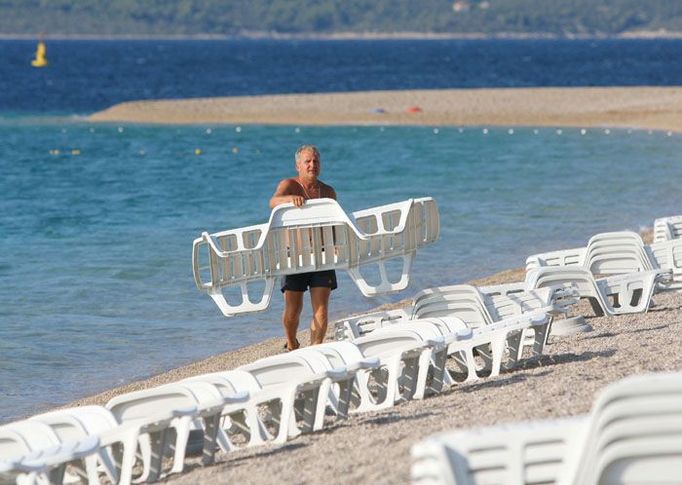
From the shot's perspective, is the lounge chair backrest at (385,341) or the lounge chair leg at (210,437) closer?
the lounge chair leg at (210,437)

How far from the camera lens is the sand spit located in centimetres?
4178

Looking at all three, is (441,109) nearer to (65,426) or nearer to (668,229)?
(668,229)

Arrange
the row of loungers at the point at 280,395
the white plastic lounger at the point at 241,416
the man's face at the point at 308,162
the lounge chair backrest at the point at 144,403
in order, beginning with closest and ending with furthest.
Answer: the row of loungers at the point at 280,395
the lounge chair backrest at the point at 144,403
the white plastic lounger at the point at 241,416
the man's face at the point at 308,162

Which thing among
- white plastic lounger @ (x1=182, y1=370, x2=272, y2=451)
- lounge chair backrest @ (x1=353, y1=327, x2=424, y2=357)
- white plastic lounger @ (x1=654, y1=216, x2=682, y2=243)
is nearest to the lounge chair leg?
white plastic lounger @ (x1=182, y1=370, x2=272, y2=451)

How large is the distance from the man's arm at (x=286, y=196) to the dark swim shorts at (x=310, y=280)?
50cm

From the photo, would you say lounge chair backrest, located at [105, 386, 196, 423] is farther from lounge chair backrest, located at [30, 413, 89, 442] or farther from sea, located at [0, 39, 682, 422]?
sea, located at [0, 39, 682, 422]

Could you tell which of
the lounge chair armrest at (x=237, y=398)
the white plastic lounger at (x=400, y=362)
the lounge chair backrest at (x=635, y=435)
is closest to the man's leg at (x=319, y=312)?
the white plastic lounger at (x=400, y=362)

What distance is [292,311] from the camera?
9.61 metres

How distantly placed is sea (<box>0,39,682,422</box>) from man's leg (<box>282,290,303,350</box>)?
211cm

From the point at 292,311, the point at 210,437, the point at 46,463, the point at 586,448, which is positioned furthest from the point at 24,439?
the point at 292,311

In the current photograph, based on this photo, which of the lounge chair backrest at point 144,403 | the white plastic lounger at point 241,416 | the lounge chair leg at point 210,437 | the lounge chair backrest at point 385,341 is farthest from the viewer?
the lounge chair backrest at point 385,341

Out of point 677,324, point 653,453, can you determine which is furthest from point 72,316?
point 653,453

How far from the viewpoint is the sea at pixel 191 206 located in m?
13.0

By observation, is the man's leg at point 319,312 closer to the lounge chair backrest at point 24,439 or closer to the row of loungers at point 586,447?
the lounge chair backrest at point 24,439
